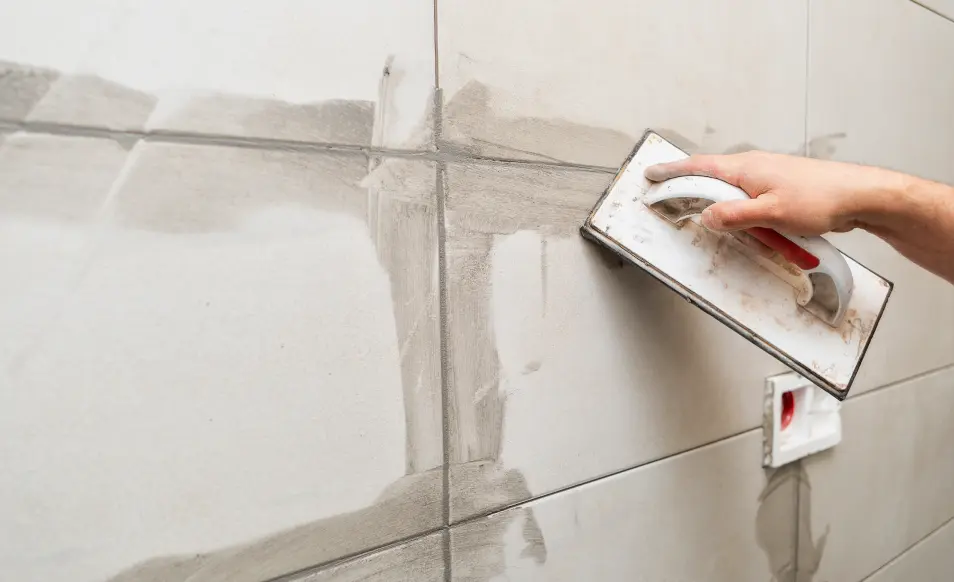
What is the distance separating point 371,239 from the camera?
0.44m

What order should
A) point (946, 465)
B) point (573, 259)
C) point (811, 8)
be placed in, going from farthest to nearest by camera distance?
point (946, 465) < point (811, 8) < point (573, 259)

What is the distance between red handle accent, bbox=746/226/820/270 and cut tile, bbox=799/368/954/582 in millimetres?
399

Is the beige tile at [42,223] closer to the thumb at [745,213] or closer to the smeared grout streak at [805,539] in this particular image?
the thumb at [745,213]

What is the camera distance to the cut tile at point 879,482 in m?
0.83

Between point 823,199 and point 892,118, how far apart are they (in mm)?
564

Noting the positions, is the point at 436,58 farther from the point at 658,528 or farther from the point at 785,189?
the point at 658,528

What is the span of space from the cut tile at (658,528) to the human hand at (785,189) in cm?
27

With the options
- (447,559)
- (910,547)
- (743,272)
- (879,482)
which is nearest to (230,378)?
(447,559)

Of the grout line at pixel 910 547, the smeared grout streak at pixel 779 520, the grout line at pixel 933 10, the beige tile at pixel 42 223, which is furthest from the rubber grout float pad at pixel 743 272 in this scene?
the grout line at pixel 933 10

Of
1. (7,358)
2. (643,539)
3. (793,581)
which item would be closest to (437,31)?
(7,358)

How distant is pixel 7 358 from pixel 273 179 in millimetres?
174

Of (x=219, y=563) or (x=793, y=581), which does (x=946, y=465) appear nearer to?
(x=793, y=581)

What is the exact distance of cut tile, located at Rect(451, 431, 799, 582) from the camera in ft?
1.69

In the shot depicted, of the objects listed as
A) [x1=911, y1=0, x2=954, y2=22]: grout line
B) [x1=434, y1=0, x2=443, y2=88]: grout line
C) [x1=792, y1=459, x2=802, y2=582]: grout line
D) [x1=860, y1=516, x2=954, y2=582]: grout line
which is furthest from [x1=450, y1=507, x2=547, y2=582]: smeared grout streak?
[x1=911, y1=0, x2=954, y2=22]: grout line
